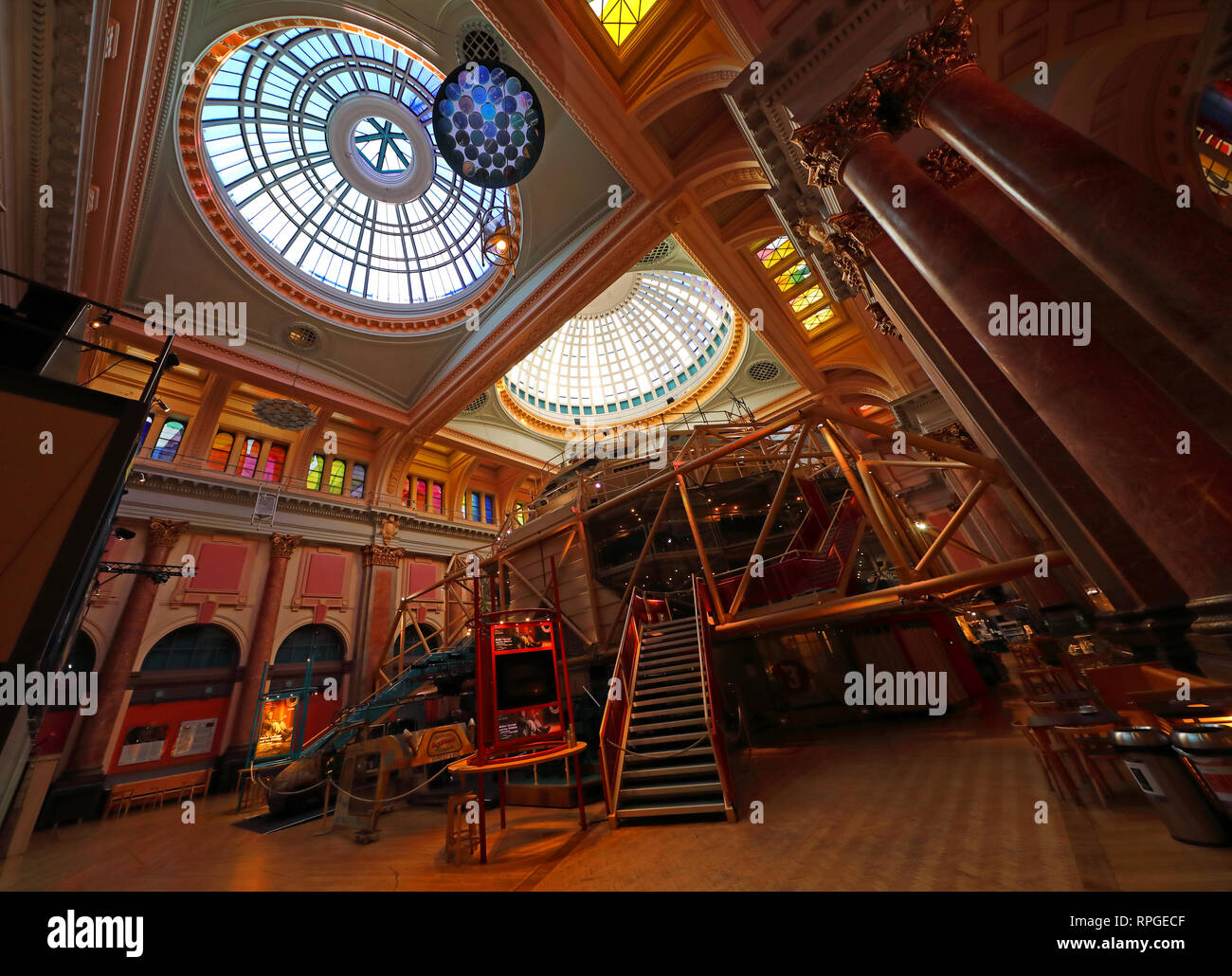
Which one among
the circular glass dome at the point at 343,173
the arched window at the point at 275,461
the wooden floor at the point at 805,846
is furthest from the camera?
the arched window at the point at 275,461

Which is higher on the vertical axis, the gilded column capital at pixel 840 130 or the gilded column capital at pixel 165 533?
the gilded column capital at pixel 840 130

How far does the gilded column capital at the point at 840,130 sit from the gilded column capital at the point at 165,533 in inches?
815

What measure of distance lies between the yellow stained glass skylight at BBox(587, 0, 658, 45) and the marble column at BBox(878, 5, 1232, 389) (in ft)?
23.6

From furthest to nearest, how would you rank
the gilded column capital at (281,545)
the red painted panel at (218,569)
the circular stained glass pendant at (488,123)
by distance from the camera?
1. the gilded column capital at (281,545)
2. the red painted panel at (218,569)
3. the circular stained glass pendant at (488,123)

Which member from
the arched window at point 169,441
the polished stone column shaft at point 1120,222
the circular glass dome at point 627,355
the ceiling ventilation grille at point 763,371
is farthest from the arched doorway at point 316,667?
the ceiling ventilation grille at point 763,371

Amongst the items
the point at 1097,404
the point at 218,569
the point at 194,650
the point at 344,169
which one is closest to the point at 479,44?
the point at 344,169

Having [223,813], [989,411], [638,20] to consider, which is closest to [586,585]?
[989,411]

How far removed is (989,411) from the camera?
559 centimetres

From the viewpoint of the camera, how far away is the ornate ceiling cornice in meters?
11.4

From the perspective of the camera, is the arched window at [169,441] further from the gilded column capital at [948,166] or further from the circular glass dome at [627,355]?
the gilded column capital at [948,166]

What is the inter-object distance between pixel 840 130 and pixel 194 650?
2188 centimetres

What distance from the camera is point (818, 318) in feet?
55.7

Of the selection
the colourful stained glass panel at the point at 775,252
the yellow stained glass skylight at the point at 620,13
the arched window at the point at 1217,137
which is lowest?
the arched window at the point at 1217,137

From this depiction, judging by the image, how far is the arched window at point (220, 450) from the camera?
669 inches
